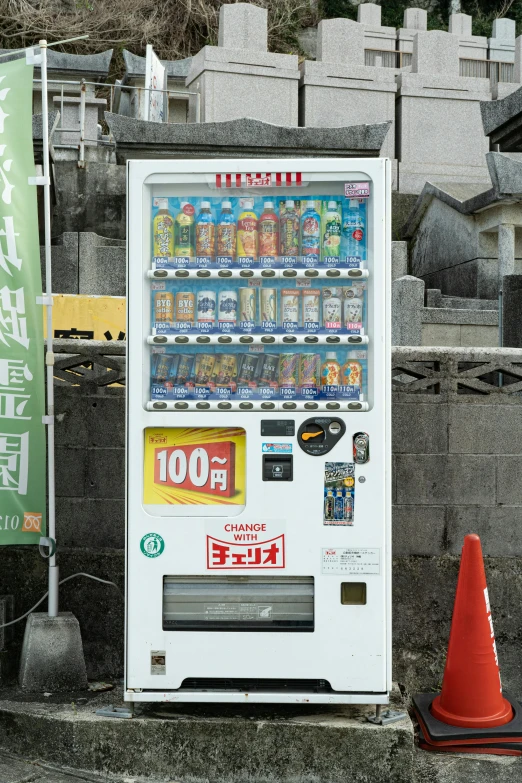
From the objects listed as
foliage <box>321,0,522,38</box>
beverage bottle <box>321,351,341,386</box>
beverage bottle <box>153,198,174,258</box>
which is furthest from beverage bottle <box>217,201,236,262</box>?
foliage <box>321,0,522,38</box>

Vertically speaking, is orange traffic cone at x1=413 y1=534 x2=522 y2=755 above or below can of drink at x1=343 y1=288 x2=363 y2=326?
below

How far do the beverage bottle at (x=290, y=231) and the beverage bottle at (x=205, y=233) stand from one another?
35 centimetres

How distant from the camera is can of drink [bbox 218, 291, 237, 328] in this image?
413 centimetres

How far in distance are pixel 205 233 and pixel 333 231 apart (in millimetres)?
631

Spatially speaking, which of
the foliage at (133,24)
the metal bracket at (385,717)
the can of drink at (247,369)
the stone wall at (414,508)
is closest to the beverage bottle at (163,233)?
the can of drink at (247,369)

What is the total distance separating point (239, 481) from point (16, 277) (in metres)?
1.70

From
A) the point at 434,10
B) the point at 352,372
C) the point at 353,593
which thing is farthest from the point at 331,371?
the point at 434,10

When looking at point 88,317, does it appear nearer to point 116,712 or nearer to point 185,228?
point 185,228

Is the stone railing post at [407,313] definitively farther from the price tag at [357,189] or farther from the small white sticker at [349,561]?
the small white sticker at [349,561]

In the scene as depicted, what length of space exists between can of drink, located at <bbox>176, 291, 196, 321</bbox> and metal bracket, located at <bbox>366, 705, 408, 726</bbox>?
2108mm

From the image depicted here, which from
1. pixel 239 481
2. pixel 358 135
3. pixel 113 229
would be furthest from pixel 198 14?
pixel 239 481

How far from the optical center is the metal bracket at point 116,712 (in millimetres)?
4086

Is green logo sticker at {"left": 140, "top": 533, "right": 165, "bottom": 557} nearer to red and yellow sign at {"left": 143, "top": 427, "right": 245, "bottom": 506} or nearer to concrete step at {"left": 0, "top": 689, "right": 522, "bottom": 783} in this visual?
red and yellow sign at {"left": 143, "top": 427, "right": 245, "bottom": 506}

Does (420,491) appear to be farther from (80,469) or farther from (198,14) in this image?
(198,14)
